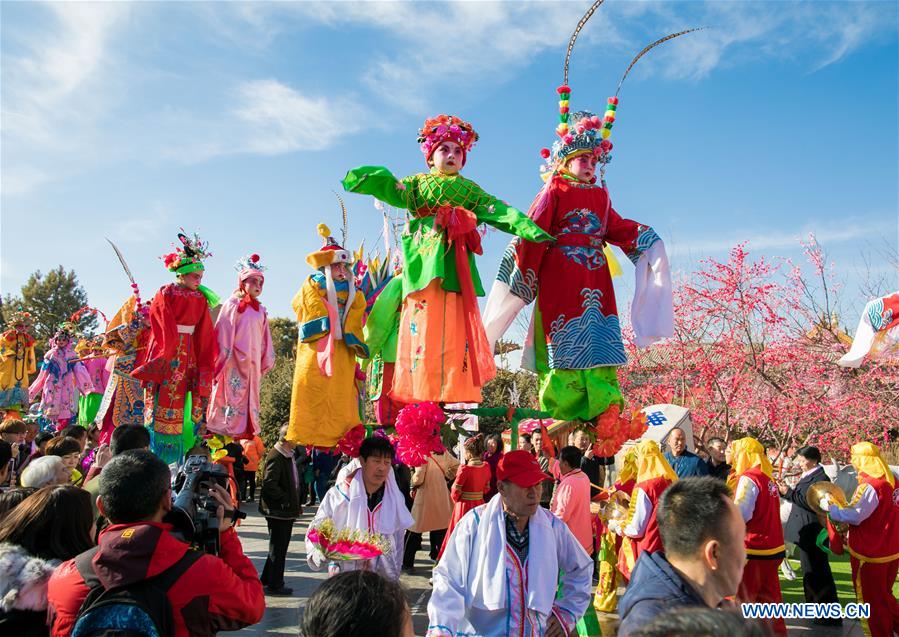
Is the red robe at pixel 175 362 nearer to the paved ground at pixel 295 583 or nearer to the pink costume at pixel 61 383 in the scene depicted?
the paved ground at pixel 295 583

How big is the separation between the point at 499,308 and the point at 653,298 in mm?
1058

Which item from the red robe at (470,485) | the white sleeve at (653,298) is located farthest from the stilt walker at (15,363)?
the white sleeve at (653,298)

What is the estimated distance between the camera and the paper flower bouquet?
4.52 m

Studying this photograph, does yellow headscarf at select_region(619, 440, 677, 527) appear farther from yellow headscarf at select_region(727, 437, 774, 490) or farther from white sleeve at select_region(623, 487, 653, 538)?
yellow headscarf at select_region(727, 437, 774, 490)

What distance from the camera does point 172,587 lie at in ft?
7.18

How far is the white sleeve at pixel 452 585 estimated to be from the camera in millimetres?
3053

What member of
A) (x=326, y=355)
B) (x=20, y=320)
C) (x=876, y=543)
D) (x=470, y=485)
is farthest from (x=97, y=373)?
(x=876, y=543)

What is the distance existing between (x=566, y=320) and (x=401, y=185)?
53.1 inches

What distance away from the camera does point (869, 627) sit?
577cm

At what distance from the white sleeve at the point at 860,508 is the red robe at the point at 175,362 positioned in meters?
5.86

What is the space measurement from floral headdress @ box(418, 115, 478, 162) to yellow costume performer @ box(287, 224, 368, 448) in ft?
3.40

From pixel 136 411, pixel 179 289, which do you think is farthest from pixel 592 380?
pixel 136 411

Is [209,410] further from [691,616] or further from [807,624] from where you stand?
[807,624]

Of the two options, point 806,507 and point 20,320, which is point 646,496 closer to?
point 806,507
